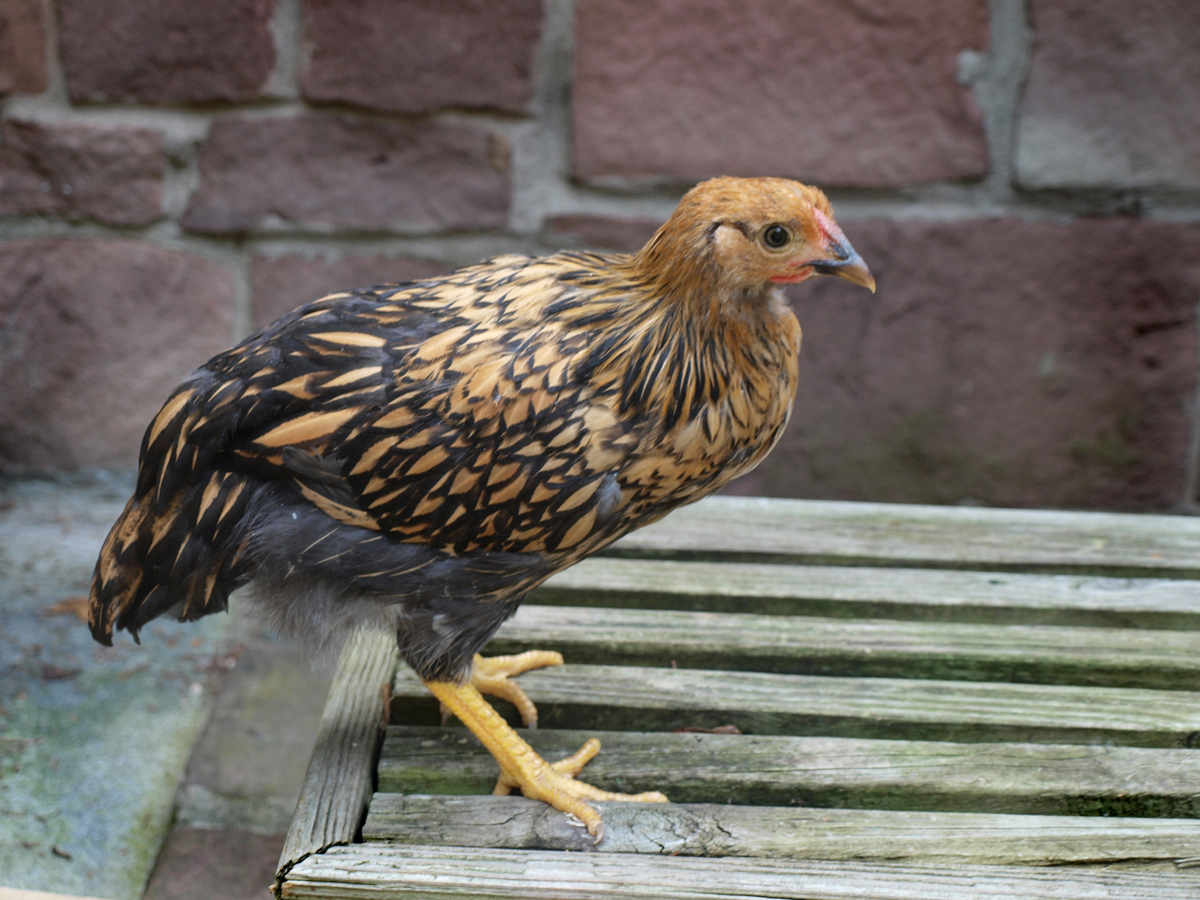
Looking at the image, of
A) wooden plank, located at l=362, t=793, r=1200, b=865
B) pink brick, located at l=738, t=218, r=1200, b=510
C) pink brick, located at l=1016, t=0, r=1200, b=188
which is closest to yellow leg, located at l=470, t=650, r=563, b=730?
wooden plank, located at l=362, t=793, r=1200, b=865

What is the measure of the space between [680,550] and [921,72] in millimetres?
1316

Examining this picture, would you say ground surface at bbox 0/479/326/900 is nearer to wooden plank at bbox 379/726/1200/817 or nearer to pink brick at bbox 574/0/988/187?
wooden plank at bbox 379/726/1200/817

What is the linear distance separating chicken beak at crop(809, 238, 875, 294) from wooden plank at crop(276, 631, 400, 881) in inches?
37.0

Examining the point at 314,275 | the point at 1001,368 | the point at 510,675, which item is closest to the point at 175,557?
the point at 510,675

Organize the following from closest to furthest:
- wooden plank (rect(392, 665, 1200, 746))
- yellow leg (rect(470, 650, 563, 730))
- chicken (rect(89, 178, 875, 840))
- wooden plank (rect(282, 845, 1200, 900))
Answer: wooden plank (rect(282, 845, 1200, 900))
chicken (rect(89, 178, 875, 840))
wooden plank (rect(392, 665, 1200, 746))
yellow leg (rect(470, 650, 563, 730))

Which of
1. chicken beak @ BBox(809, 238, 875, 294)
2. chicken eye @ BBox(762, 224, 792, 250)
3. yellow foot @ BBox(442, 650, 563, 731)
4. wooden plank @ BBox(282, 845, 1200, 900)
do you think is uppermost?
chicken eye @ BBox(762, 224, 792, 250)

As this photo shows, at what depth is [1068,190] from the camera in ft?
8.42

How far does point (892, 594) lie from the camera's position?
196cm

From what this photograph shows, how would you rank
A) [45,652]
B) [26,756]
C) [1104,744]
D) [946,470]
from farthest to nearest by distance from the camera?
[946,470], [45,652], [26,756], [1104,744]

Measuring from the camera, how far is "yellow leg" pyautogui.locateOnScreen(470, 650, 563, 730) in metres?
1.74

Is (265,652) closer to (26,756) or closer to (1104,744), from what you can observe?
(26,756)

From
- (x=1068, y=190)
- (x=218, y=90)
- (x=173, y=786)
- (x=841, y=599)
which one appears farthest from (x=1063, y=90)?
(x=173, y=786)

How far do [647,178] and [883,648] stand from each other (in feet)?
4.36

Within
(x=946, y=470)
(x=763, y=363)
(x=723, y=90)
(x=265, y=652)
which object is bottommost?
(x=265, y=652)
